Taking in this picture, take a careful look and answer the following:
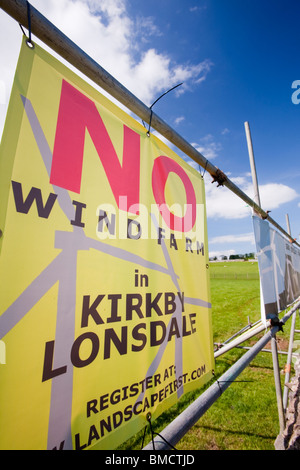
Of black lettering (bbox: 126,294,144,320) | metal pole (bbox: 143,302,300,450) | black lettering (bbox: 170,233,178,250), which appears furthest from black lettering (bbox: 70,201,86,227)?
metal pole (bbox: 143,302,300,450)

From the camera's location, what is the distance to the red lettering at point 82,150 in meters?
0.91

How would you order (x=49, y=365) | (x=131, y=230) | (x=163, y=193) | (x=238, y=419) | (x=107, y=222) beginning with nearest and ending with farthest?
(x=49, y=365), (x=107, y=222), (x=131, y=230), (x=163, y=193), (x=238, y=419)

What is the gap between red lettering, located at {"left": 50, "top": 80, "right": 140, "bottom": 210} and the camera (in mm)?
913

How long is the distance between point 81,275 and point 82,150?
1.92 feet

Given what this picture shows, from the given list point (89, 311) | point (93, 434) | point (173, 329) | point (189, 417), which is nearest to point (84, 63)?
point (89, 311)

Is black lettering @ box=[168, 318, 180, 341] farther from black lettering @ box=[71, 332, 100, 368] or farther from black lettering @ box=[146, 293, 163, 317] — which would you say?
black lettering @ box=[71, 332, 100, 368]

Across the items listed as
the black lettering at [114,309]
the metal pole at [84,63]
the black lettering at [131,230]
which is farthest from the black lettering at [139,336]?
the metal pole at [84,63]

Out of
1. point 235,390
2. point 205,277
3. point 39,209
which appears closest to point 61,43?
point 39,209

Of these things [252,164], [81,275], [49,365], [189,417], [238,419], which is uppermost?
[252,164]

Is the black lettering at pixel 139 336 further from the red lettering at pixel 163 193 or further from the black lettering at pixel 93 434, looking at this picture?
the red lettering at pixel 163 193

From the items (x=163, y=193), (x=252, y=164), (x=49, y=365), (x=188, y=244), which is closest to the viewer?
(x=49, y=365)

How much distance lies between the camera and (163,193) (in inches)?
55.8

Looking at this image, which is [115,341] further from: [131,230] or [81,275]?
[131,230]
